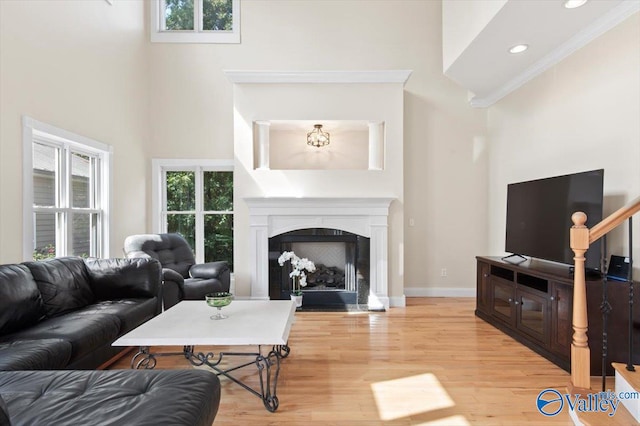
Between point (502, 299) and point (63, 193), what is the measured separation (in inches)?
181

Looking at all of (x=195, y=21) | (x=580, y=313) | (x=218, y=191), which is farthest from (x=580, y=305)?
(x=195, y=21)

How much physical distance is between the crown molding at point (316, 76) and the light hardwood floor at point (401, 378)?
3039mm

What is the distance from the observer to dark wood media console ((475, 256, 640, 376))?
8.83 feet

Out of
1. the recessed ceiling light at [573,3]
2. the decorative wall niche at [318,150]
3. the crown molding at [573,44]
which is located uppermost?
the recessed ceiling light at [573,3]

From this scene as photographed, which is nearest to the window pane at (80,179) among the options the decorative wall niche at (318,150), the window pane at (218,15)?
the decorative wall niche at (318,150)

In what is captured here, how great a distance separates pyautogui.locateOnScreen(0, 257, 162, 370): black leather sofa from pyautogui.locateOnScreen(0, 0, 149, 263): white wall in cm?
47

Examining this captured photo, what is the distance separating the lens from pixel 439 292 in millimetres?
5488

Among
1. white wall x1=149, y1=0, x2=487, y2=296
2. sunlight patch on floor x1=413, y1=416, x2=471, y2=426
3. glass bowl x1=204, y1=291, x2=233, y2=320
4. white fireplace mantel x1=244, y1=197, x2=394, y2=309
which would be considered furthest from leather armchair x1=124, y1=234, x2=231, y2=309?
sunlight patch on floor x1=413, y1=416, x2=471, y2=426

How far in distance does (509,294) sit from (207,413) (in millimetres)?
3226

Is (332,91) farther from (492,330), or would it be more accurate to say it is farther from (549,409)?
(549,409)

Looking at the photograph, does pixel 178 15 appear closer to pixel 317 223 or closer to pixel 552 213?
Result: pixel 317 223

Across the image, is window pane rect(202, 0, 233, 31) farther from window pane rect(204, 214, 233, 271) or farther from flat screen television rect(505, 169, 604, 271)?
flat screen television rect(505, 169, 604, 271)

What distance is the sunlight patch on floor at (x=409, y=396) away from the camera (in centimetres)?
228

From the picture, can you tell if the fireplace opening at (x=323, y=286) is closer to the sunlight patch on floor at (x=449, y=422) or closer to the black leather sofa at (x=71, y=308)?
the black leather sofa at (x=71, y=308)
